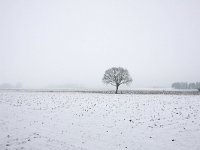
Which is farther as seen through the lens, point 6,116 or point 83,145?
point 6,116

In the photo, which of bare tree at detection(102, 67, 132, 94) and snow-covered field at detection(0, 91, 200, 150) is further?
bare tree at detection(102, 67, 132, 94)

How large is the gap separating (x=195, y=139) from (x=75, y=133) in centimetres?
861

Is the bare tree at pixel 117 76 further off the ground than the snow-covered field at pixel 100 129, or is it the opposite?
the bare tree at pixel 117 76

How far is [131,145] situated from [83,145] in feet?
10.3

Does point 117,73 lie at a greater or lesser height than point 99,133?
greater

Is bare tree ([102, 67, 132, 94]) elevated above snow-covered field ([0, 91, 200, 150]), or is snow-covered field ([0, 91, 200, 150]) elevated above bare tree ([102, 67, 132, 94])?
bare tree ([102, 67, 132, 94])

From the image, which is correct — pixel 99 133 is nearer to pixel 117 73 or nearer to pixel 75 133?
pixel 75 133

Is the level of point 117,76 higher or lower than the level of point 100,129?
higher

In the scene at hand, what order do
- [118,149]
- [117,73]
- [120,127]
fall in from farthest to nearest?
[117,73], [120,127], [118,149]

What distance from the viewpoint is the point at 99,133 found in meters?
14.4

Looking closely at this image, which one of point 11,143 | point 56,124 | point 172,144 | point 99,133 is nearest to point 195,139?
point 172,144

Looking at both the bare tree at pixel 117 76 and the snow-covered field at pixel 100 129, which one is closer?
the snow-covered field at pixel 100 129

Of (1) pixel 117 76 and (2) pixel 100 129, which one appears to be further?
(1) pixel 117 76

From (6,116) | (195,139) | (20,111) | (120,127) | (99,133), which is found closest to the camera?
(195,139)
